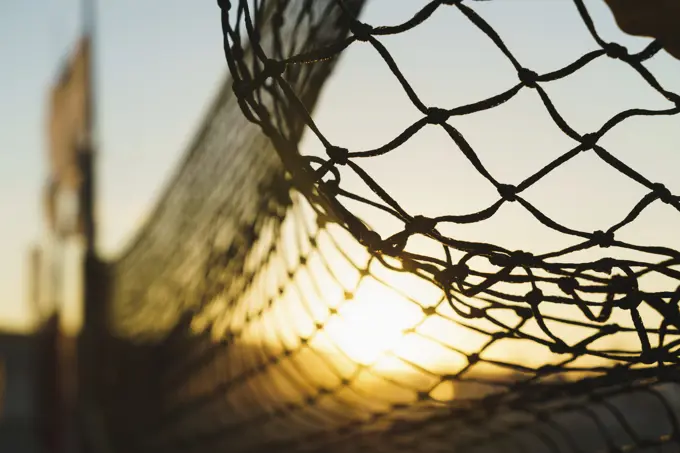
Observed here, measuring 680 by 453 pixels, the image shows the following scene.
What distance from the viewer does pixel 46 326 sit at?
152 inches

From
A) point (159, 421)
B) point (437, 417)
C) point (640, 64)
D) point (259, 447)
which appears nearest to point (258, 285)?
point (437, 417)

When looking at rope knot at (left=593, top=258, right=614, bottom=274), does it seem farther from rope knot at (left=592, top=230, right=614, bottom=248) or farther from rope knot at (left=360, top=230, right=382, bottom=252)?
rope knot at (left=360, top=230, right=382, bottom=252)

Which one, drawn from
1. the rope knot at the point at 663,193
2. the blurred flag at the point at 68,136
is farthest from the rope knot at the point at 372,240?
the blurred flag at the point at 68,136

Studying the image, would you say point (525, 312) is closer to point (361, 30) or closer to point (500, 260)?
point (500, 260)

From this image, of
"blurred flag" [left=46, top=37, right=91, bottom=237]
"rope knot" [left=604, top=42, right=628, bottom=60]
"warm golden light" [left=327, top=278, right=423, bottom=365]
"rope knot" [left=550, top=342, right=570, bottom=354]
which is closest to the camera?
"rope knot" [left=604, top=42, right=628, bottom=60]

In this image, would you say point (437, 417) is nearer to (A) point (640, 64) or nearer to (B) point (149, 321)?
(A) point (640, 64)

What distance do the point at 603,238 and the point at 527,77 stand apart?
0.49 feet

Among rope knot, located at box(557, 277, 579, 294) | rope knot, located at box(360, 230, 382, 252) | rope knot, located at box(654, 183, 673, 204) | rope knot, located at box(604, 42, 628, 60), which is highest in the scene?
rope knot, located at box(604, 42, 628, 60)

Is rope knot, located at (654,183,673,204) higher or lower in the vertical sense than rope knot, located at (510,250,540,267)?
higher

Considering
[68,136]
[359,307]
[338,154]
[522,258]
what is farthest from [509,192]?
[68,136]

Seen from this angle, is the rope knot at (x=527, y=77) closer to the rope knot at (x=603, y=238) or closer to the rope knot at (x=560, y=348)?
the rope knot at (x=603, y=238)

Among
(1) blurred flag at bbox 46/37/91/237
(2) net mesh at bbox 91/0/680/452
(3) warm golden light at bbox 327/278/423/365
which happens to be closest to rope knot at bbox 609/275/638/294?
(2) net mesh at bbox 91/0/680/452

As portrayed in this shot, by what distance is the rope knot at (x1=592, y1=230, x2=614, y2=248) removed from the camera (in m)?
0.63

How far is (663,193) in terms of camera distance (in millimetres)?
628
